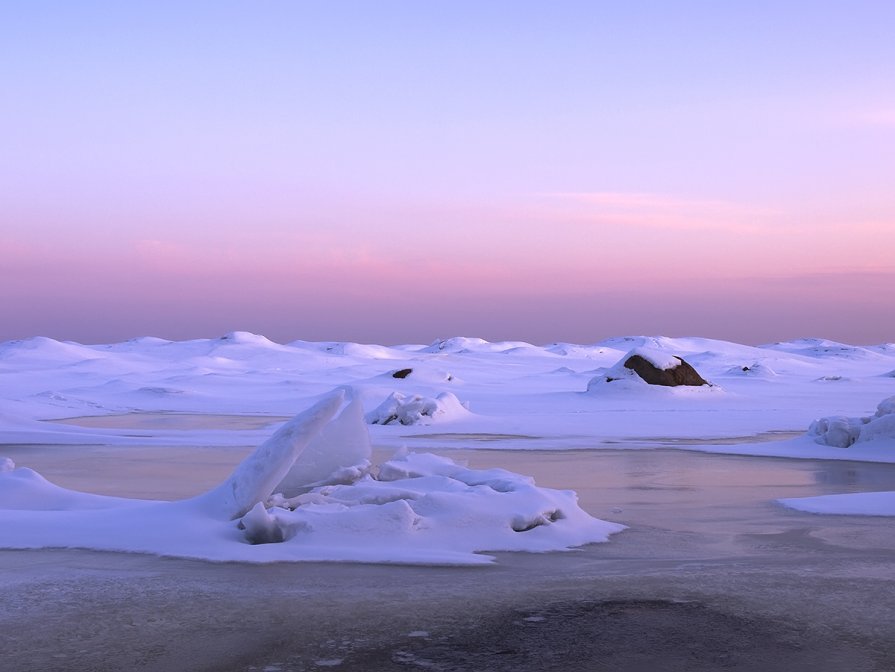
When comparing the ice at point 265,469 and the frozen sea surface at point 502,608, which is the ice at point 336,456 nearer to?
the ice at point 265,469

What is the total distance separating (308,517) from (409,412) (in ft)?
45.0

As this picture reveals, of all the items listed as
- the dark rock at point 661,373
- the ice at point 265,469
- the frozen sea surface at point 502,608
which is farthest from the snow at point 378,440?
the frozen sea surface at point 502,608

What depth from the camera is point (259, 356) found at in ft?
218

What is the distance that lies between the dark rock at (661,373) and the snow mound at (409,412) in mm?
8383

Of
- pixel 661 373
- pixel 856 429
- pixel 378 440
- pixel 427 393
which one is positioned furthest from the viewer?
pixel 427 393

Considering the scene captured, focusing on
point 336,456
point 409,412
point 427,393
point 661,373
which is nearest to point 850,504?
point 336,456

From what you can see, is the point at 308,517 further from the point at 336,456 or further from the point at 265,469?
the point at 336,456

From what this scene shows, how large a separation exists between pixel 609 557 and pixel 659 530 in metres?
1.28

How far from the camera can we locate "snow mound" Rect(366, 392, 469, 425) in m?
21.3

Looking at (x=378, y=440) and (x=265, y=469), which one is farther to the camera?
(x=378, y=440)

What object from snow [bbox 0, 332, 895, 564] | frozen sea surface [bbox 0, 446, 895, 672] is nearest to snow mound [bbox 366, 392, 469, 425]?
snow [bbox 0, 332, 895, 564]

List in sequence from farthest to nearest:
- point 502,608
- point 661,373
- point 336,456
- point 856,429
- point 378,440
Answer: point 661,373 → point 378,440 → point 856,429 → point 336,456 → point 502,608

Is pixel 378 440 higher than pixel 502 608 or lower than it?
higher

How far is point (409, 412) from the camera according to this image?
21.5 meters
